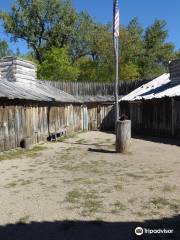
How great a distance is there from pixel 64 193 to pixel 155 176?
311 centimetres

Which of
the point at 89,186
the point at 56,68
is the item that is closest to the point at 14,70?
the point at 89,186

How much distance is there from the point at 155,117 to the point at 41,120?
26.2 ft

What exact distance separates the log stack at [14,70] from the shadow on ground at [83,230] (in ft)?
55.5

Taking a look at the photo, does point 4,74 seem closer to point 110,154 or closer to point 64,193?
point 110,154

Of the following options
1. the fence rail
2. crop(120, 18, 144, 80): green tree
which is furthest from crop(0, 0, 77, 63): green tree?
the fence rail

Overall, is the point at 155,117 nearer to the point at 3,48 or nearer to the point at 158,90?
the point at 158,90

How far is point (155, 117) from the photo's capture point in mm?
25156

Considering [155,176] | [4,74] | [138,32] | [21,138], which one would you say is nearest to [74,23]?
[138,32]

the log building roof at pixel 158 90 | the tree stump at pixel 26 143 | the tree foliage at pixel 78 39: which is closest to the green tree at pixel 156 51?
the tree foliage at pixel 78 39

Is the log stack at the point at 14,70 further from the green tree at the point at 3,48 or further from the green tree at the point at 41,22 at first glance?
the green tree at the point at 3,48

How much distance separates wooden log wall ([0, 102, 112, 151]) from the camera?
17.2m

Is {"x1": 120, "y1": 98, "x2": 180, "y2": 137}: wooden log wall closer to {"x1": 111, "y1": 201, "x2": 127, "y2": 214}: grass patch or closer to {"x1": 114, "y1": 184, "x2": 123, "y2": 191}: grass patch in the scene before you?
{"x1": 114, "y1": 184, "x2": 123, "y2": 191}: grass patch

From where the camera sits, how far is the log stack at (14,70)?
2306 cm

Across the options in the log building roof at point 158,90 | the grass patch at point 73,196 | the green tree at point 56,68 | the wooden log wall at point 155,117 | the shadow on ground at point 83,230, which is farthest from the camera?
the green tree at point 56,68
